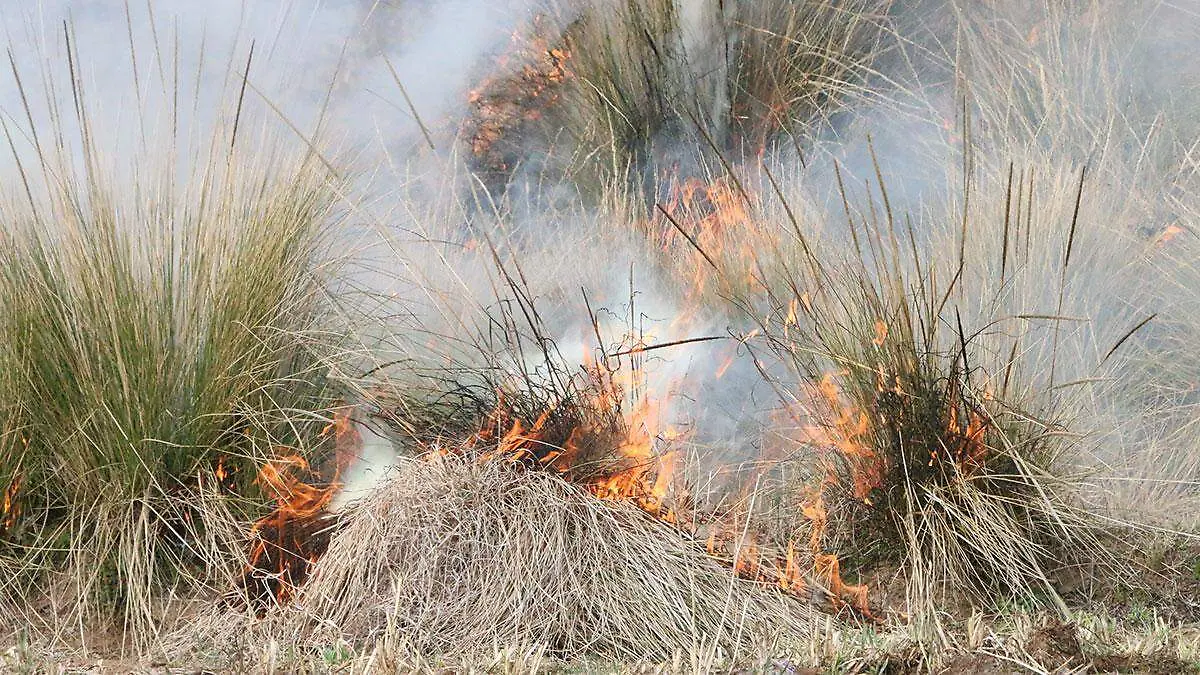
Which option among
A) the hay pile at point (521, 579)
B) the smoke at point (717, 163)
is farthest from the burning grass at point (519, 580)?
the smoke at point (717, 163)

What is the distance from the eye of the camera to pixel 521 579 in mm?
2781

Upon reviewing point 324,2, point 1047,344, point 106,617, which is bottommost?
point 106,617

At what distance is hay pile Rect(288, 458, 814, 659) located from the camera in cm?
274

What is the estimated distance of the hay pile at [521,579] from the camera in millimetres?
2736

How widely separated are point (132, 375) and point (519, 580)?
1.05 meters

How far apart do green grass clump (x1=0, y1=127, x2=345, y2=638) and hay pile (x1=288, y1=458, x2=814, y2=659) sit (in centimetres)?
35

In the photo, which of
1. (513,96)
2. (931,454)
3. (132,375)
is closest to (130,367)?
(132,375)

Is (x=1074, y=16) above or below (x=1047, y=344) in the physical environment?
above

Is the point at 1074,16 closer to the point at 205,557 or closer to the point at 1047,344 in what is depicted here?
the point at 1047,344

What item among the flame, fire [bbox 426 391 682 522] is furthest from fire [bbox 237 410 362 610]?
the flame

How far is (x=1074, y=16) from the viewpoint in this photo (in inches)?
185

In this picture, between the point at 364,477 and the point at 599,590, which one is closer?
the point at 599,590

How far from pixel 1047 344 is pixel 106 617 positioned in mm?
2504

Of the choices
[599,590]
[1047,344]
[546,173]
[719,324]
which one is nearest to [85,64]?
[546,173]
